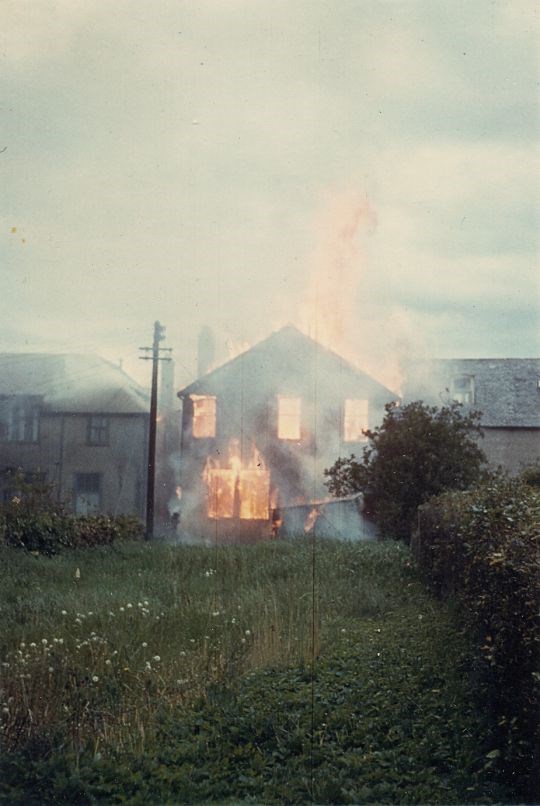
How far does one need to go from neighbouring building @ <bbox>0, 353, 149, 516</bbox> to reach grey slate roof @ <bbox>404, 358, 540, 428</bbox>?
10664 millimetres

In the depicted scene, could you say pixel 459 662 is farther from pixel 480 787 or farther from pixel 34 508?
pixel 34 508

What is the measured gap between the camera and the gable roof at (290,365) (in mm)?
27406

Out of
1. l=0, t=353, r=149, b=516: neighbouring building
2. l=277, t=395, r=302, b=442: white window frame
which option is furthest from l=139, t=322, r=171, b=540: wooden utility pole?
l=0, t=353, r=149, b=516: neighbouring building

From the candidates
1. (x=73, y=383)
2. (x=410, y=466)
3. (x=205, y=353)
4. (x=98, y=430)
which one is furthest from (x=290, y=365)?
(x=98, y=430)

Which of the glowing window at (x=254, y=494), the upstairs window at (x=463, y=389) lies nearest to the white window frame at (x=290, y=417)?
the glowing window at (x=254, y=494)

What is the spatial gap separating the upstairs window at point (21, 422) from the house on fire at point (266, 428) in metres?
7.18

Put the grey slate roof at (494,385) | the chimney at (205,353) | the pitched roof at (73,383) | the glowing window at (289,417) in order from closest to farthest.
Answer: the glowing window at (289,417), the chimney at (205,353), the grey slate roof at (494,385), the pitched roof at (73,383)

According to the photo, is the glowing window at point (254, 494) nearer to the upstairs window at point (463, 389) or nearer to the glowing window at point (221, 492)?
the glowing window at point (221, 492)

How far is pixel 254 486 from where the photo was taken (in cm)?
2745

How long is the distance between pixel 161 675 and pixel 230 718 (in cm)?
108

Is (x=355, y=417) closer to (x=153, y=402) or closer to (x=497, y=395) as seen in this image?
(x=153, y=402)

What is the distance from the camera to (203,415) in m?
28.9

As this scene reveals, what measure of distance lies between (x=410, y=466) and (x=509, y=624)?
1627 cm

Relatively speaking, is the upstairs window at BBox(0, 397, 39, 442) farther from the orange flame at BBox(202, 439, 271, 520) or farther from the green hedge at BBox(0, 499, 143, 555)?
the green hedge at BBox(0, 499, 143, 555)
